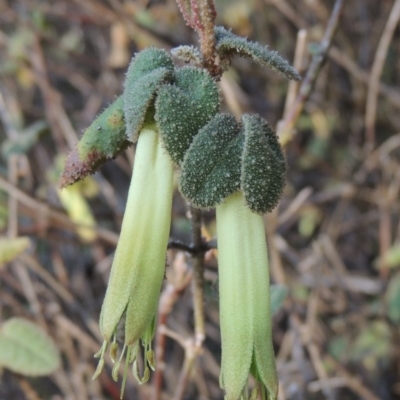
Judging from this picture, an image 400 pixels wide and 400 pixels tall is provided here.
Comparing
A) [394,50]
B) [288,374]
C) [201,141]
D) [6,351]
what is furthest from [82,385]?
[394,50]

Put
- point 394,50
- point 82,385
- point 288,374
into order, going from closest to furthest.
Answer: point 82,385 → point 288,374 → point 394,50

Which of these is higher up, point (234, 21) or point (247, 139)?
point (234, 21)

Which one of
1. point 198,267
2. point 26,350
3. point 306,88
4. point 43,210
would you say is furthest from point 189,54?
point 43,210

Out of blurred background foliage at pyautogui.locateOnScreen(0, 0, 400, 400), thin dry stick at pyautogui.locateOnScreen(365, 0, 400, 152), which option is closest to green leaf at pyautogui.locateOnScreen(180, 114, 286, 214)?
blurred background foliage at pyautogui.locateOnScreen(0, 0, 400, 400)

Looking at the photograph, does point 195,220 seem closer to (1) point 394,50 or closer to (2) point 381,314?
(2) point 381,314

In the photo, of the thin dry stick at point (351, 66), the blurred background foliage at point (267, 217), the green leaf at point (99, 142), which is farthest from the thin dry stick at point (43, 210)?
the thin dry stick at point (351, 66)

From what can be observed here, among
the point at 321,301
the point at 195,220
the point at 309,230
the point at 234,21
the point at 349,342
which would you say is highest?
the point at 234,21

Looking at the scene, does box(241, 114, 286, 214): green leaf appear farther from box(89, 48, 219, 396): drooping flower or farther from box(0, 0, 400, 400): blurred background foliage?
box(0, 0, 400, 400): blurred background foliage

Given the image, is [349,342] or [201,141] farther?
[349,342]
